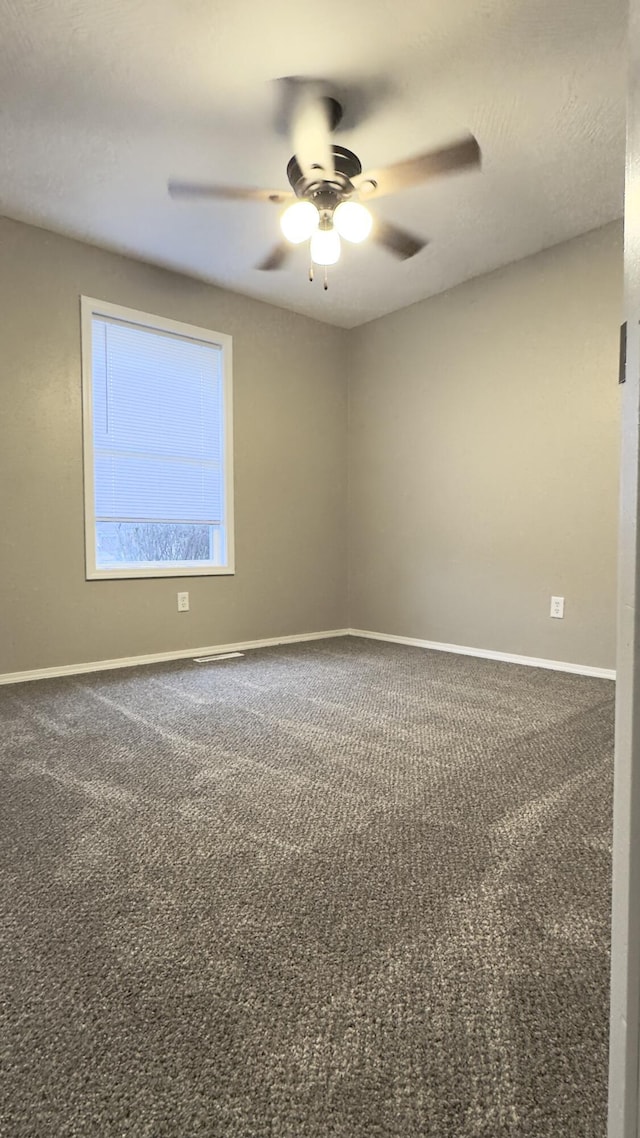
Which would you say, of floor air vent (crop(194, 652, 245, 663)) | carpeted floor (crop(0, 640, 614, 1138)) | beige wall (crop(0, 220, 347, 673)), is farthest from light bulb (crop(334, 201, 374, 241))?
floor air vent (crop(194, 652, 245, 663))

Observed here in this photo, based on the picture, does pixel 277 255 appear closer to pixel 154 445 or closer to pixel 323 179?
pixel 323 179

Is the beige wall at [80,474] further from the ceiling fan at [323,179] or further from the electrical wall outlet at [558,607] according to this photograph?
the electrical wall outlet at [558,607]

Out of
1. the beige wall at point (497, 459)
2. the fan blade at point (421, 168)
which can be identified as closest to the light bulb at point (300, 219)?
the fan blade at point (421, 168)

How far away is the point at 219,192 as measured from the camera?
2172mm

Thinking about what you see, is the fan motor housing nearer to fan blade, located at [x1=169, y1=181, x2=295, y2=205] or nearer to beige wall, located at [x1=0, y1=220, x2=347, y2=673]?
fan blade, located at [x1=169, y1=181, x2=295, y2=205]

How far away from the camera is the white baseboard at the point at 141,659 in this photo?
9.62 feet

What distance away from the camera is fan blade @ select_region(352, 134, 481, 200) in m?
1.85

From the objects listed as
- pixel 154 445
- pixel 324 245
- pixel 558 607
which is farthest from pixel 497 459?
pixel 154 445

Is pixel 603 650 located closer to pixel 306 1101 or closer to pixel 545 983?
pixel 545 983

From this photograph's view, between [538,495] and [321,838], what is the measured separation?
2.54m

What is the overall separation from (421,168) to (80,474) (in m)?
2.20

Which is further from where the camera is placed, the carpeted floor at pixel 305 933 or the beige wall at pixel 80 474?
the beige wall at pixel 80 474

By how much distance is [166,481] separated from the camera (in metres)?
3.51

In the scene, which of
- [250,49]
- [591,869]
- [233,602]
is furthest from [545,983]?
[233,602]
